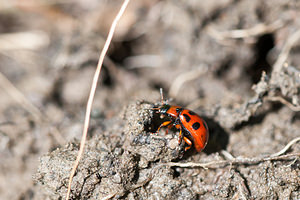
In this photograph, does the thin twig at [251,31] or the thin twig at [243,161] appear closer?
the thin twig at [243,161]

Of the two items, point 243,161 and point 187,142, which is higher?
point 187,142

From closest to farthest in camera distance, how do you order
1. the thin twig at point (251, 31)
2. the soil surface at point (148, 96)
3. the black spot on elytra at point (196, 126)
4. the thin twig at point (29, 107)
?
1. the soil surface at point (148, 96)
2. the black spot on elytra at point (196, 126)
3. the thin twig at point (29, 107)
4. the thin twig at point (251, 31)

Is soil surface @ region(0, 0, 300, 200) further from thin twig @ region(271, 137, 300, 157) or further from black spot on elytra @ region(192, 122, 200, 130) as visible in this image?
black spot on elytra @ region(192, 122, 200, 130)

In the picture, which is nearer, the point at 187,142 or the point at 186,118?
the point at 187,142

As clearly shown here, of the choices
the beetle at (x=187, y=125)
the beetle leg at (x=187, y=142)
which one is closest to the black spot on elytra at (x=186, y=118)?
the beetle at (x=187, y=125)

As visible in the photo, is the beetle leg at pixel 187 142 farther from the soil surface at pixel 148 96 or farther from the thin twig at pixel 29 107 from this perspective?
the thin twig at pixel 29 107

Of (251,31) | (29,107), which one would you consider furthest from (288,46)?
(29,107)

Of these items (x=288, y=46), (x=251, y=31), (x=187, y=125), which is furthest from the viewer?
(x=251, y=31)

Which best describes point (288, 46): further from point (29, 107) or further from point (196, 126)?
point (29, 107)
